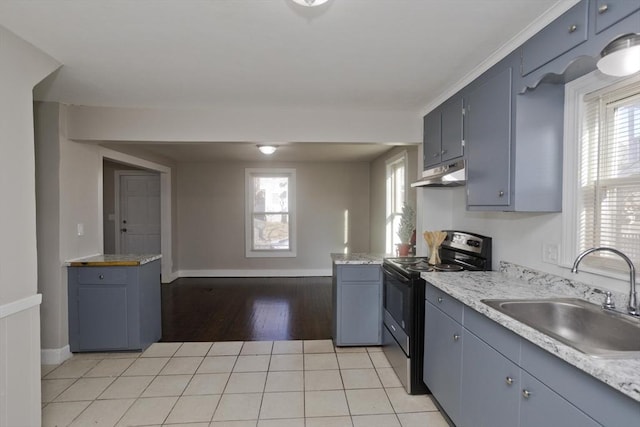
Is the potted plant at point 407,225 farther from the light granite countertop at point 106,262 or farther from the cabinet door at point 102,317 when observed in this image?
the cabinet door at point 102,317

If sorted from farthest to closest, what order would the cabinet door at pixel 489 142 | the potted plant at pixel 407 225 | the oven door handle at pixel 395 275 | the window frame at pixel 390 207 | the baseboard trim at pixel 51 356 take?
the window frame at pixel 390 207 → the potted plant at pixel 407 225 → the baseboard trim at pixel 51 356 → the oven door handle at pixel 395 275 → the cabinet door at pixel 489 142

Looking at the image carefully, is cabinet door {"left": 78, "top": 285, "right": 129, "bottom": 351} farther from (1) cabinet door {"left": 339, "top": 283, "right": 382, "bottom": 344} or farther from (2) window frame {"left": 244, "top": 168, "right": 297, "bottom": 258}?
(2) window frame {"left": 244, "top": 168, "right": 297, "bottom": 258}

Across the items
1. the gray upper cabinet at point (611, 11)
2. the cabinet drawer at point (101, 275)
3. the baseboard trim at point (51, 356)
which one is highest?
the gray upper cabinet at point (611, 11)

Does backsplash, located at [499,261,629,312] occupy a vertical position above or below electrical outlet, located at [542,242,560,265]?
below

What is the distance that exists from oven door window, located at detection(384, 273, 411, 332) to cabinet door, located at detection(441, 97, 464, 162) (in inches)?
40.6

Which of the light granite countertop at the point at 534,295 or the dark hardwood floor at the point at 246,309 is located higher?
the light granite countertop at the point at 534,295

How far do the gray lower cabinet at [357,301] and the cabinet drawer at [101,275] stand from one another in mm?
1995

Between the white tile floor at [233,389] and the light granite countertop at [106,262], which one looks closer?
the white tile floor at [233,389]

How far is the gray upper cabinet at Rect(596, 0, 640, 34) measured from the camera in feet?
3.68

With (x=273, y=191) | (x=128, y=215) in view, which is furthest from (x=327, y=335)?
(x=128, y=215)

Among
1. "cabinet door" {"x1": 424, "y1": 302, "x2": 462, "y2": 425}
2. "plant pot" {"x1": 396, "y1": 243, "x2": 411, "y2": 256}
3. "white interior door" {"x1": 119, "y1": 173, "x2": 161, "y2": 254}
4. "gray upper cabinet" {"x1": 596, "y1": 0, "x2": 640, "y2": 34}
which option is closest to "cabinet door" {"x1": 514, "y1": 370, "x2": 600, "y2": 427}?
"cabinet door" {"x1": 424, "y1": 302, "x2": 462, "y2": 425}

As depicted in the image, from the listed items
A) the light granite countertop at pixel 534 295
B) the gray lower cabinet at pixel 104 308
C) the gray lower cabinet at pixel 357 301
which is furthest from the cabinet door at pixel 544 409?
the gray lower cabinet at pixel 104 308

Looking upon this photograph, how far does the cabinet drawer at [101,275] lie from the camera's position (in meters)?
2.92

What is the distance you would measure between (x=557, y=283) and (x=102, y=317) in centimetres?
358
